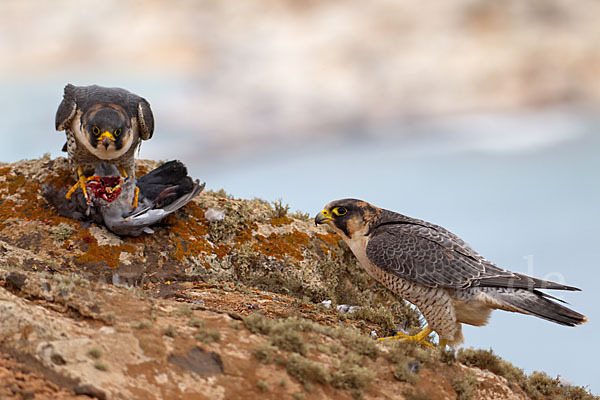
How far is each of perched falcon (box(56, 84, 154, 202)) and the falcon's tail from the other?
6366mm

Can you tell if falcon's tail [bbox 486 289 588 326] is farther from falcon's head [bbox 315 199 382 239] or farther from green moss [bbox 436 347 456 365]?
falcon's head [bbox 315 199 382 239]

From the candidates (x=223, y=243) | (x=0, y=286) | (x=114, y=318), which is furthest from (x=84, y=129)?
(x=114, y=318)

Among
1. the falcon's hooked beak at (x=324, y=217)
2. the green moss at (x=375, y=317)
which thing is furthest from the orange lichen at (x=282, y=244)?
the falcon's hooked beak at (x=324, y=217)

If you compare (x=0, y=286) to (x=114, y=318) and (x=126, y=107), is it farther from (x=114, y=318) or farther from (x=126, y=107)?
(x=126, y=107)

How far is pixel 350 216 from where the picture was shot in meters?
7.87

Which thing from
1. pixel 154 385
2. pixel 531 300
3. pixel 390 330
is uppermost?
pixel 531 300

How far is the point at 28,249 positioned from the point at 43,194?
160 cm

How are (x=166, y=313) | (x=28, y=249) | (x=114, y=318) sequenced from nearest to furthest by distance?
(x=114, y=318) < (x=166, y=313) < (x=28, y=249)

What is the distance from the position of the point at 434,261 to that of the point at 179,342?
367 centimetres

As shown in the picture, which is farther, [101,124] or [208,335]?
[101,124]

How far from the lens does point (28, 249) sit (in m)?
9.45

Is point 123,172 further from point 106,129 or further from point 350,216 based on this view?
point 350,216

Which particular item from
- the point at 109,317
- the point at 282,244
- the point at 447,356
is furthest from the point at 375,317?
the point at 109,317

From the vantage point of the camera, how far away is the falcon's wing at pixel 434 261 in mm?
6895
